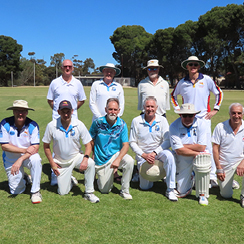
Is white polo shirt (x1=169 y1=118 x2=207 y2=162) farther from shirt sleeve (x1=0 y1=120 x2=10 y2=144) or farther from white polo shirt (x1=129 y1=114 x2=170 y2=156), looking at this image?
shirt sleeve (x1=0 y1=120 x2=10 y2=144)

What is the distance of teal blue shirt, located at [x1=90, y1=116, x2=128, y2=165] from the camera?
480 centimetres

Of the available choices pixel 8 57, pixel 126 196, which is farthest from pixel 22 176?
pixel 8 57

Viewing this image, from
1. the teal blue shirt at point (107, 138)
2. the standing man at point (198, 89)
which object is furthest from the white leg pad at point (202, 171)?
the teal blue shirt at point (107, 138)

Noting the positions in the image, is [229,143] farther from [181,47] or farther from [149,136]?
[181,47]

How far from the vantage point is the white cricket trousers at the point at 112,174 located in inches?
182

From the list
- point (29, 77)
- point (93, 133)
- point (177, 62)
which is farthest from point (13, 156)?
point (29, 77)

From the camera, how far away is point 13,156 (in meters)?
4.63

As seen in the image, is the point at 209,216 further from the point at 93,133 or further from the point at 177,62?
the point at 177,62

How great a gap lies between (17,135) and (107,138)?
1497 mm

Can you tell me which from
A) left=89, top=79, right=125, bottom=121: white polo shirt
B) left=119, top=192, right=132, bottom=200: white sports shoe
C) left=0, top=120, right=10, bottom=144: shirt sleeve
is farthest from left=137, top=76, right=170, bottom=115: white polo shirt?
left=0, top=120, right=10, bottom=144: shirt sleeve

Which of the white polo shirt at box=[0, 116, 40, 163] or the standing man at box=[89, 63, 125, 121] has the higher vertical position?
the standing man at box=[89, 63, 125, 121]

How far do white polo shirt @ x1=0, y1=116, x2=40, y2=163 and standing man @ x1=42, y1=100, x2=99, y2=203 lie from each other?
0.20 metres

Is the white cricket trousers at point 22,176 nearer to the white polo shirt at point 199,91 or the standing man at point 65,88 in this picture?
the standing man at point 65,88

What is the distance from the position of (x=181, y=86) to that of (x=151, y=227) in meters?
3.04
